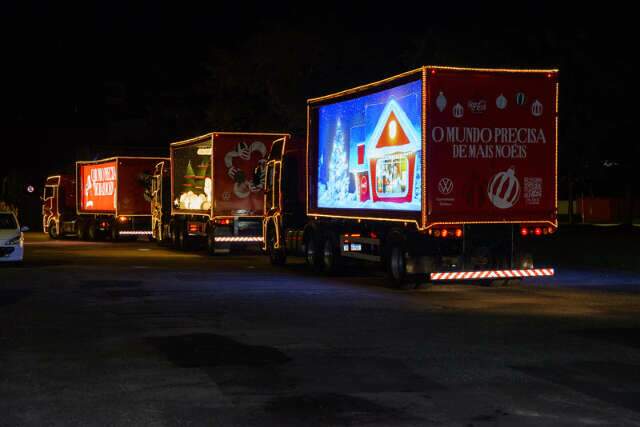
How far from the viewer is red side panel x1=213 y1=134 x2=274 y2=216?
31750 millimetres

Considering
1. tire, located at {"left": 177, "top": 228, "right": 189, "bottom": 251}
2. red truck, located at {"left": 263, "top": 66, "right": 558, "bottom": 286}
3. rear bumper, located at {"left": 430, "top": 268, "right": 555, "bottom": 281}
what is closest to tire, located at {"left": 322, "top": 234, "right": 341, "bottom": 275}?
red truck, located at {"left": 263, "top": 66, "right": 558, "bottom": 286}

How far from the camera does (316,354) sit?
11906 millimetres

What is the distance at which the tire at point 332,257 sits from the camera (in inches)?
935

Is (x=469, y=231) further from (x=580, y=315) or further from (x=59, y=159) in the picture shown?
(x=59, y=159)

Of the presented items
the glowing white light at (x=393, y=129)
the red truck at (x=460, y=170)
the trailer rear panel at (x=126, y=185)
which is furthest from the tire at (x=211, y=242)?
the glowing white light at (x=393, y=129)

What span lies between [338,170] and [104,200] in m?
22.9

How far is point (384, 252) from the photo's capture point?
69.7 feet

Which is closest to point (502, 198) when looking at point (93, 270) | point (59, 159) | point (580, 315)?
point (580, 315)

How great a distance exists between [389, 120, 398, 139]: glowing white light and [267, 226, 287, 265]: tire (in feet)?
25.5

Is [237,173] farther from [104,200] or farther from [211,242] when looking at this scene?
[104,200]

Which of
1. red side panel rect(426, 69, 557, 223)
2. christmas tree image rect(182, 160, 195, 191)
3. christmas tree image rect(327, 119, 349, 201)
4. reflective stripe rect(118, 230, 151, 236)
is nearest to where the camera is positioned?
red side panel rect(426, 69, 557, 223)

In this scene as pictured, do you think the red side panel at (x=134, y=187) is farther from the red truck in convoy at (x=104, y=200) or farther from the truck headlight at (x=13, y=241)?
the truck headlight at (x=13, y=241)

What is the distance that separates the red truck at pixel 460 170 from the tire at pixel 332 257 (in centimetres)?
236

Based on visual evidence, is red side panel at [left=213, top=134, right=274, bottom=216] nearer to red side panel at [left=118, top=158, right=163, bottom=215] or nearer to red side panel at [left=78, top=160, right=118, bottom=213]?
red side panel at [left=118, top=158, right=163, bottom=215]
